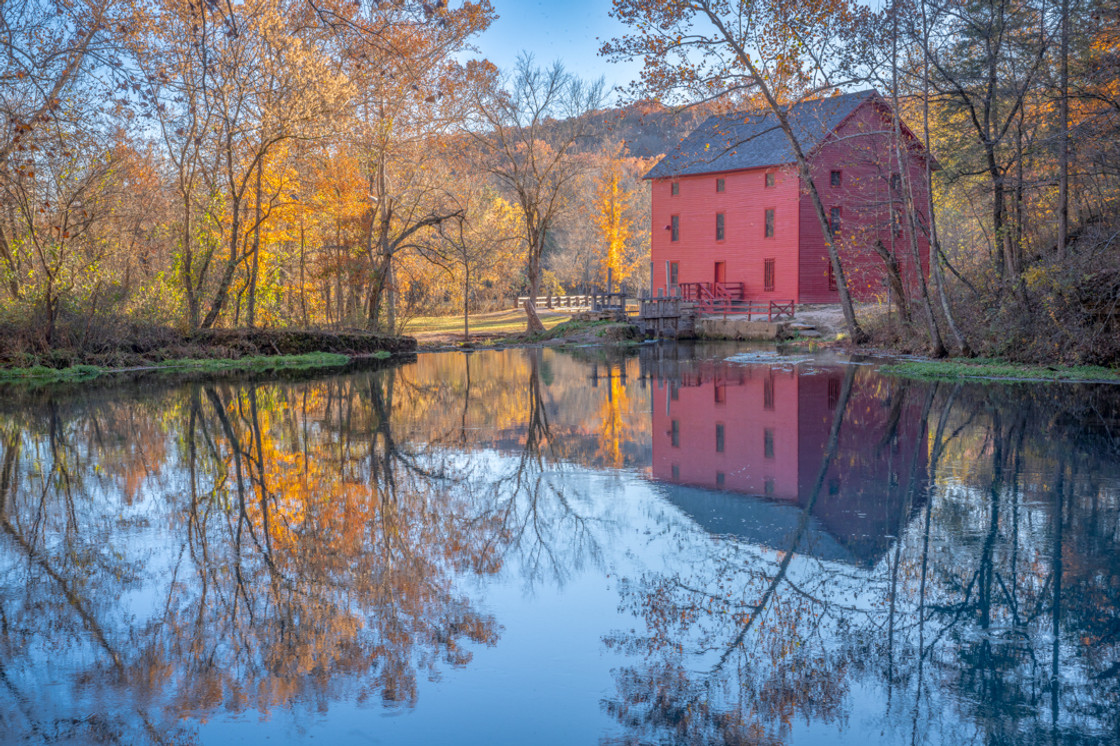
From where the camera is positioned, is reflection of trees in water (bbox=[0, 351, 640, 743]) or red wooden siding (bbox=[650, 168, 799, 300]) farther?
red wooden siding (bbox=[650, 168, 799, 300])

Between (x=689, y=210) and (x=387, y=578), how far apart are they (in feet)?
129

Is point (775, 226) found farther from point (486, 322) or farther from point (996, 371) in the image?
point (996, 371)

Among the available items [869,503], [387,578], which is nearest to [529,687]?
[387,578]

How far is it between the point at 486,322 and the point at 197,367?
25330mm

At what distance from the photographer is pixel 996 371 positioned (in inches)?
694

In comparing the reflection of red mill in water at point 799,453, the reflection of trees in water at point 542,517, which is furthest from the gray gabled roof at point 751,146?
the reflection of trees in water at point 542,517

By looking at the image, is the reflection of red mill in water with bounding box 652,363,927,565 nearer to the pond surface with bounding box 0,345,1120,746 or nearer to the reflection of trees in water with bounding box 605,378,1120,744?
the pond surface with bounding box 0,345,1120,746

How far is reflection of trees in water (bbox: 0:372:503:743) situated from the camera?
423 cm

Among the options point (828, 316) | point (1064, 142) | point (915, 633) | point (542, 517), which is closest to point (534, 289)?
point (828, 316)

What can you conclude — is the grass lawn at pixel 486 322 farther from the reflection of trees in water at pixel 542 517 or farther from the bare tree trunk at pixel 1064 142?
the reflection of trees in water at pixel 542 517

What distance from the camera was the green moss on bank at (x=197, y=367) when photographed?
20344 mm

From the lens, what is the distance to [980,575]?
5691mm

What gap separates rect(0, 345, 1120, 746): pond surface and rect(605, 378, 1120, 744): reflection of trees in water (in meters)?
0.02

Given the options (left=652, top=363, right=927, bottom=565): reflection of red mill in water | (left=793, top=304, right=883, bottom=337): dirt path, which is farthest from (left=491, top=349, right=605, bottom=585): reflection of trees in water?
(left=793, top=304, right=883, bottom=337): dirt path
